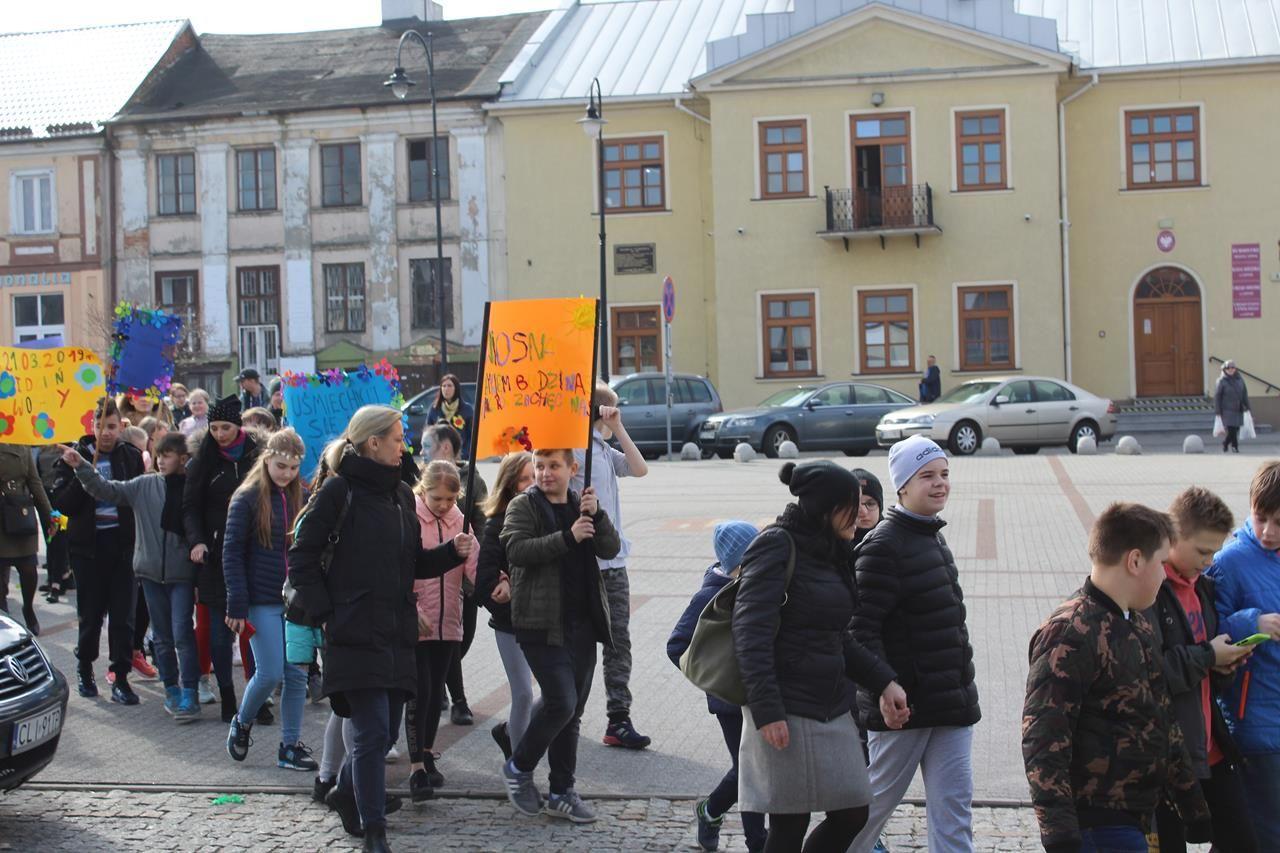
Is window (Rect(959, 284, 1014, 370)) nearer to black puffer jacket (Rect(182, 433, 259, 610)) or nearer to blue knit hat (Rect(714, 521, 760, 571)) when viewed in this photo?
black puffer jacket (Rect(182, 433, 259, 610))

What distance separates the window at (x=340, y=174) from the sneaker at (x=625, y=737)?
3317 cm

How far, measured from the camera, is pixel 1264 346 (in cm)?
3553

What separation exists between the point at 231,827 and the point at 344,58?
39134 millimetres

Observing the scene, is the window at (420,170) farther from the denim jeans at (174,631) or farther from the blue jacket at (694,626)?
the blue jacket at (694,626)

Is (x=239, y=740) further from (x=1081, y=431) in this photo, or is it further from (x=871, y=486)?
(x=1081, y=431)

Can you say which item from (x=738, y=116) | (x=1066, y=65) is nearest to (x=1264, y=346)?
(x=1066, y=65)

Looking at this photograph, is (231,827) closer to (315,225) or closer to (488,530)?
(488,530)

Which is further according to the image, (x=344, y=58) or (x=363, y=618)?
(x=344, y=58)

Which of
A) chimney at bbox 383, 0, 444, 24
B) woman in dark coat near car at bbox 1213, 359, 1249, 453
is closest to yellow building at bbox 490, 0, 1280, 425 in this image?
woman in dark coat near car at bbox 1213, 359, 1249, 453

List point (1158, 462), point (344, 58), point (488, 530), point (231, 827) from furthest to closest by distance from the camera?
1. point (344, 58)
2. point (1158, 462)
3. point (488, 530)
4. point (231, 827)

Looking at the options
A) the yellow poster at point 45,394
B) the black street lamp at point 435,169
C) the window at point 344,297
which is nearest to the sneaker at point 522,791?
the yellow poster at point 45,394

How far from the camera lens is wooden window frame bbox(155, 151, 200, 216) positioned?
41.0 meters

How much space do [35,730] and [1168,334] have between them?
1311 inches

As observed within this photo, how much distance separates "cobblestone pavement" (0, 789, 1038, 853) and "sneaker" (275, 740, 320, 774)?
0.42 m
